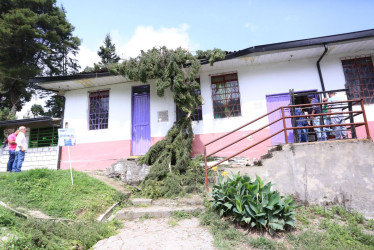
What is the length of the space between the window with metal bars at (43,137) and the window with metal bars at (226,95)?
325 inches

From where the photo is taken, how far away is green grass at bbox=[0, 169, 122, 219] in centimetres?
460

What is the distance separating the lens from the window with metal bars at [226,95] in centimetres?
809

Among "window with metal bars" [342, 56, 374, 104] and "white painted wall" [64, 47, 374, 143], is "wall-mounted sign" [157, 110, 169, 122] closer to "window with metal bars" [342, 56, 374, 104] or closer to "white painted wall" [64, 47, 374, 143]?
"white painted wall" [64, 47, 374, 143]

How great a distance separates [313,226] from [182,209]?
2683mm

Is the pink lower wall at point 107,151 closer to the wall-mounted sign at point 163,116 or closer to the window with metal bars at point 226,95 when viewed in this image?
the wall-mounted sign at point 163,116

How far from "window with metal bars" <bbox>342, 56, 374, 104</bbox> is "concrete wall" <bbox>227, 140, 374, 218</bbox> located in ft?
12.7

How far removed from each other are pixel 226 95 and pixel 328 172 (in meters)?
4.65

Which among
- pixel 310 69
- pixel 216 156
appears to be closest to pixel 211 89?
pixel 216 156

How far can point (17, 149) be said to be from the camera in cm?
734

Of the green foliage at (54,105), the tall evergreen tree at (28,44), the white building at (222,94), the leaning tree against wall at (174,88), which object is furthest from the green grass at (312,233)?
the green foliage at (54,105)

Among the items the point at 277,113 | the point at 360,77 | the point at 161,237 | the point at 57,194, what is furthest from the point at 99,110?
the point at 360,77

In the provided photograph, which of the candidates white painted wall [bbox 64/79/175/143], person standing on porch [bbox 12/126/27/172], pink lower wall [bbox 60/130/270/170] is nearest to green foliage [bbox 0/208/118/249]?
person standing on porch [bbox 12/126/27/172]

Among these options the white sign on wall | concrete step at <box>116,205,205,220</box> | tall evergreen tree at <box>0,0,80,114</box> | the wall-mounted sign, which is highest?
tall evergreen tree at <box>0,0,80,114</box>

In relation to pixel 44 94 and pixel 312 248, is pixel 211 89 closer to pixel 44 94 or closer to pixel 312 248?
pixel 312 248
